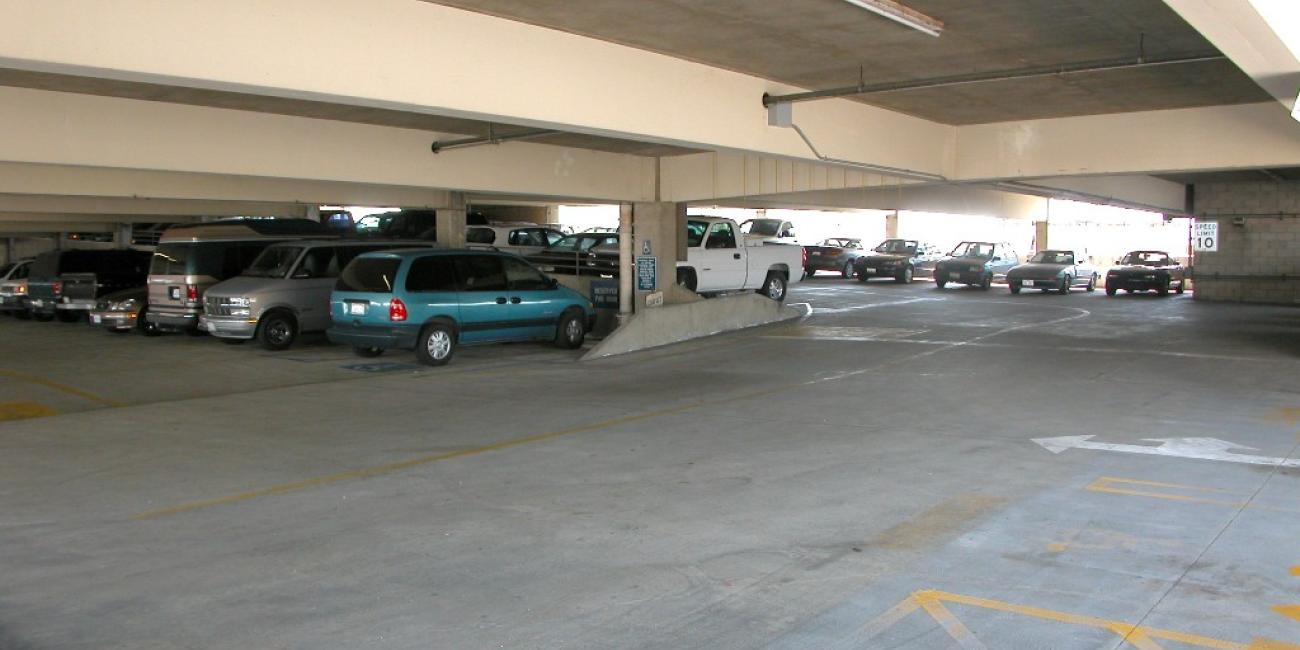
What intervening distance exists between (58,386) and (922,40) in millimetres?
11716

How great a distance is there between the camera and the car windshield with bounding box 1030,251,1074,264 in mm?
32500

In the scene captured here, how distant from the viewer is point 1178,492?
7.87 m

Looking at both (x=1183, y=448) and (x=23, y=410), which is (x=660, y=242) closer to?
(x=23, y=410)

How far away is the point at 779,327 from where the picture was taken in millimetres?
21266

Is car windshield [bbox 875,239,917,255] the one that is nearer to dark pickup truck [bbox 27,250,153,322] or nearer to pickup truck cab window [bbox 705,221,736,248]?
pickup truck cab window [bbox 705,221,736,248]

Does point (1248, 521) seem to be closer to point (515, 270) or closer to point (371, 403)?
Answer: point (371, 403)

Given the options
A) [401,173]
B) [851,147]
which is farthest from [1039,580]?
[401,173]

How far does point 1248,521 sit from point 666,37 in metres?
7.14

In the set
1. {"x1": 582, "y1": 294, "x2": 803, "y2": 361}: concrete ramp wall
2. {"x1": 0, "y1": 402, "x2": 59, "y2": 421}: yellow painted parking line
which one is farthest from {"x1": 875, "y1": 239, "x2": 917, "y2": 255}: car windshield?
{"x1": 0, "y1": 402, "x2": 59, "y2": 421}: yellow painted parking line

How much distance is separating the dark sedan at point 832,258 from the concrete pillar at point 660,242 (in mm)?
17564

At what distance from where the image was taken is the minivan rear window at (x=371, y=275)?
15.4 meters

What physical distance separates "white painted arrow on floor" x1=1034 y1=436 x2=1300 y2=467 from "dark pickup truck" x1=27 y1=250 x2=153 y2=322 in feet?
60.9

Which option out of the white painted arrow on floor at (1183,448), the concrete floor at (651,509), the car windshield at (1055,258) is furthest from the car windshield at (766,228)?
the white painted arrow on floor at (1183,448)

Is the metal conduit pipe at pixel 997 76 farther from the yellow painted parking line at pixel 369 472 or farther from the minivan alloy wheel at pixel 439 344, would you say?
the minivan alloy wheel at pixel 439 344
